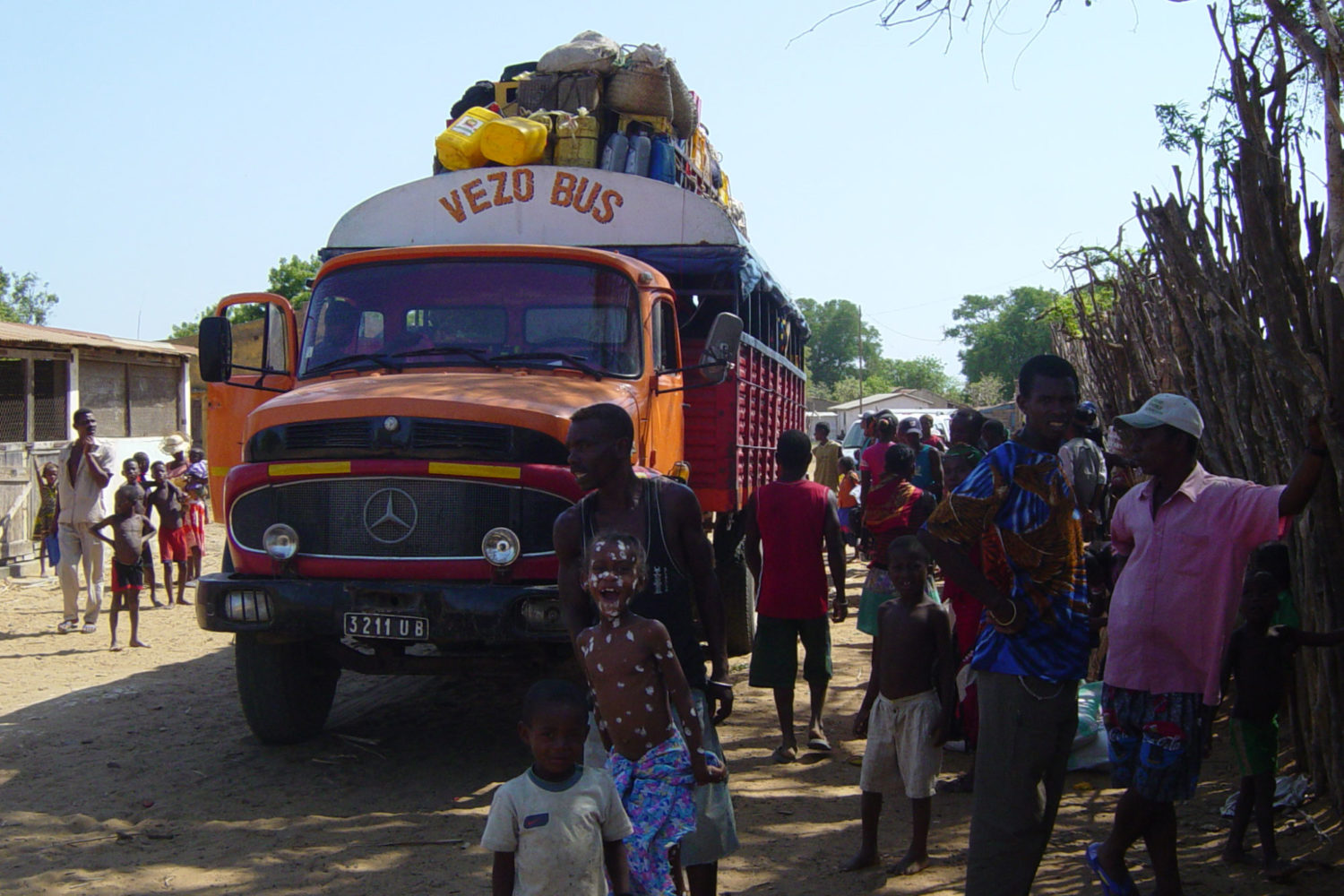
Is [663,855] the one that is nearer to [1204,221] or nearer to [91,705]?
[1204,221]

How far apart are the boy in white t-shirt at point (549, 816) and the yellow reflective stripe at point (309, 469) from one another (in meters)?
2.84

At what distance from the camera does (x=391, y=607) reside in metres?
5.46

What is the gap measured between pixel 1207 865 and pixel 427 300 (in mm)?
4429

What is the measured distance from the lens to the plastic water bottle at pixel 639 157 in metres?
8.31

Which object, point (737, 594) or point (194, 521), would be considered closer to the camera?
point (737, 594)

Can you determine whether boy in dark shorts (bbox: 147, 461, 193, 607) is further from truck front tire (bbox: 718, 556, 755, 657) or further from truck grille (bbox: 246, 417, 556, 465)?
truck grille (bbox: 246, 417, 556, 465)

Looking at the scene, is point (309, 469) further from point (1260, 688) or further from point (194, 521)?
point (194, 521)

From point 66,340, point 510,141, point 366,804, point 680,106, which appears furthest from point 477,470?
point 66,340

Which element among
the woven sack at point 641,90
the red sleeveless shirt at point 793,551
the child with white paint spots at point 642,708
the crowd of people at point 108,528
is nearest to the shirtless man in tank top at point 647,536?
the child with white paint spots at point 642,708

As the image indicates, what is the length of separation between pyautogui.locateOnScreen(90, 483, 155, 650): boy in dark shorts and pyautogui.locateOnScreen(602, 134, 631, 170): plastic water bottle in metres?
4.50

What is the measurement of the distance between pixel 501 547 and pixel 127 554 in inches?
204

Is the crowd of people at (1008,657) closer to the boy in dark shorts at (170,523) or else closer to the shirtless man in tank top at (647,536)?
the shirtless man in tank top at (647,536)

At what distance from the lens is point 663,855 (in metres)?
3.28

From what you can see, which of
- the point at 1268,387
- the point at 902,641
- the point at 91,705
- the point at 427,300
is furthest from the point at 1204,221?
the point at 91,705
